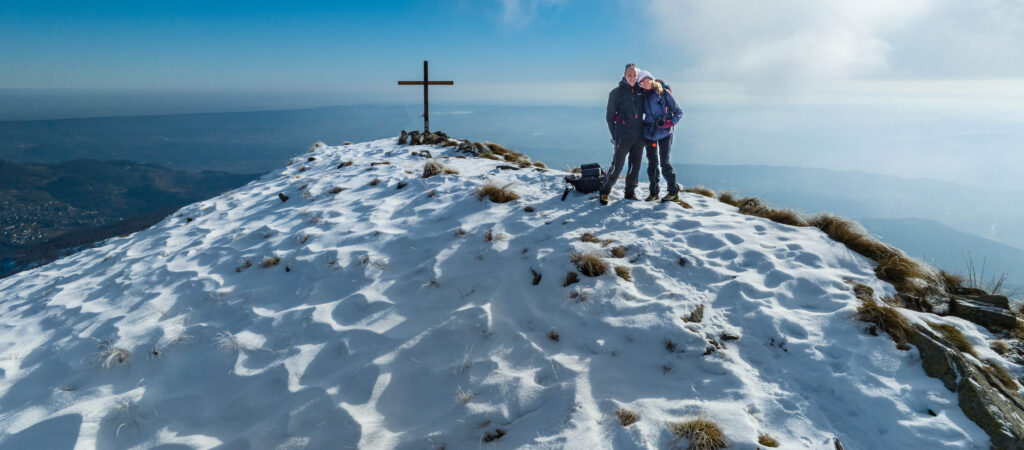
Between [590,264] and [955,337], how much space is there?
4.25 metres

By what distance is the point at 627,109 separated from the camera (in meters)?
8.05

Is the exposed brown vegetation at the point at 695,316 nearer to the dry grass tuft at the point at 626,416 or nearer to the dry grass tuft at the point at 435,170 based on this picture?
the dry grass tuft at the point at 626,416

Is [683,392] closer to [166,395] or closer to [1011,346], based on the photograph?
[1011,346]

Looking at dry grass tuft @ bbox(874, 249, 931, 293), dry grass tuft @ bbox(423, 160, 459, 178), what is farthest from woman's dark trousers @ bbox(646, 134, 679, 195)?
dry grass tuft @ bbox(423, 160, 459, 178)

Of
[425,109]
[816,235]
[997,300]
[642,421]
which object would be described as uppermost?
[425,109]

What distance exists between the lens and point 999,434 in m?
3.33

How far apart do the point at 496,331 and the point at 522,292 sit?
821 millimetres

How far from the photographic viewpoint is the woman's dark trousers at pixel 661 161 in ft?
27.3

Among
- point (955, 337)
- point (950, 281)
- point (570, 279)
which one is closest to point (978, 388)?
point (955, 337)

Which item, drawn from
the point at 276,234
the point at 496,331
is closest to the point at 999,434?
the point at 496,331

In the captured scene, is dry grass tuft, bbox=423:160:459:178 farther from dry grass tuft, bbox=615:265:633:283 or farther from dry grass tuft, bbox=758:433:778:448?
dry grass tuft, bbox=758:433:778:448

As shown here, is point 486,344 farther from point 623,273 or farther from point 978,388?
point 978,388

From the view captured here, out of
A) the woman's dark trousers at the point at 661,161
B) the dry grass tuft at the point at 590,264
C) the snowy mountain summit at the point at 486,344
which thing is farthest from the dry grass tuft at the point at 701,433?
the woman's dark trousers at the point at 661,161

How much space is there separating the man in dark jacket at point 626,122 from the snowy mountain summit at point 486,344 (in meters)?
1.21
